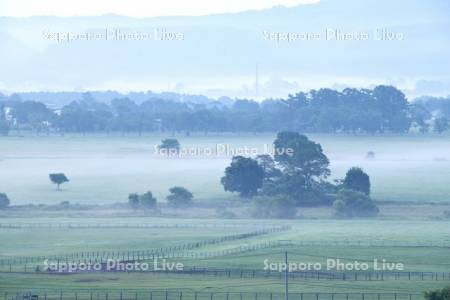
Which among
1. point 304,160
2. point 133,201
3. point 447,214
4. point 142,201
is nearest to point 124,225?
point 142,201

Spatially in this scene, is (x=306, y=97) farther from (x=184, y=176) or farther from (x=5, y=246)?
(x=5, y=246)

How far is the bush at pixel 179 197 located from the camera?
75463 millimetres

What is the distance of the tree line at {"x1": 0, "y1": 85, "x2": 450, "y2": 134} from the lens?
4801 inches

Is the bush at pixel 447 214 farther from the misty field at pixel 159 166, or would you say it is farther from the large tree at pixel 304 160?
the large tree at pixel 304 160

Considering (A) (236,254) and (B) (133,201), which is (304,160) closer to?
(B) (133,201)

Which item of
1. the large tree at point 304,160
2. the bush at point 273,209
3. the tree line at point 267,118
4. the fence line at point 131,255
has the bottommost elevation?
the fence line at point 131,255

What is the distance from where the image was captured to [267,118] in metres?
131

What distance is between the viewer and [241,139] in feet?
384

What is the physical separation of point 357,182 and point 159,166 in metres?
21.8

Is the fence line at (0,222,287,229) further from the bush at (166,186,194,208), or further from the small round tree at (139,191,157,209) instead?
the bush at (166,186,194,208)

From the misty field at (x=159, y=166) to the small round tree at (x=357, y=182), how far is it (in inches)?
49.9

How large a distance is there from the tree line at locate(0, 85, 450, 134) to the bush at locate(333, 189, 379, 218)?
48.8m

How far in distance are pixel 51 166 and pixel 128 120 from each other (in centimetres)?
2708

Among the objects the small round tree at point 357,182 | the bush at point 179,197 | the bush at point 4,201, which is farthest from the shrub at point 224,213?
the bush at point 4,201
